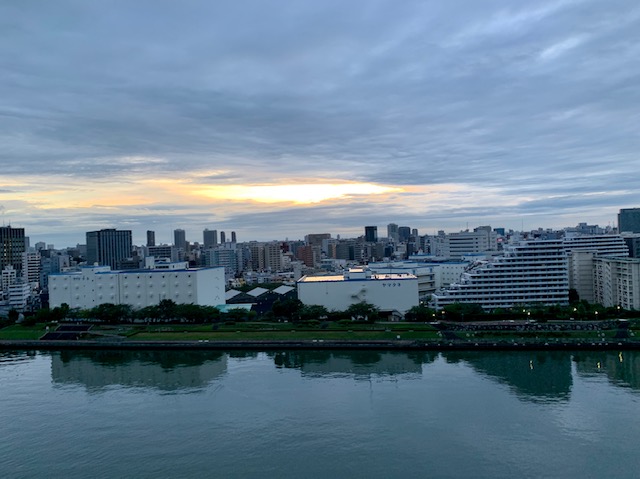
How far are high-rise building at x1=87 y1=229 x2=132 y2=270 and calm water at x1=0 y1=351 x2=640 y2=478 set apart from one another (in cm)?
3713

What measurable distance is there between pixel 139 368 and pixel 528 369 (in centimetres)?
880

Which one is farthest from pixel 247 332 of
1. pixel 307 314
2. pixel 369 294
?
pixel 369 294

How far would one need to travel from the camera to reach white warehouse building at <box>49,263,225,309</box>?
19344 mm

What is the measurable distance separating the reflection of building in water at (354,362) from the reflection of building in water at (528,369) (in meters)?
0.98

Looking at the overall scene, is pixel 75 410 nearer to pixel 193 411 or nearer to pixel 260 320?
pixel 193 411

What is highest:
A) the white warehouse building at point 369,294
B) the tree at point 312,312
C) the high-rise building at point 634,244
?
the high-rise building at point 634,244

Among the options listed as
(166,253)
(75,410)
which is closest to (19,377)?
(75,410)

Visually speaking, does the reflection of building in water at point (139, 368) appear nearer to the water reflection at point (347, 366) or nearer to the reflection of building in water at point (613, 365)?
the water reflection at point (347, 366)

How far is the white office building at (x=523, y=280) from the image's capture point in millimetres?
17734

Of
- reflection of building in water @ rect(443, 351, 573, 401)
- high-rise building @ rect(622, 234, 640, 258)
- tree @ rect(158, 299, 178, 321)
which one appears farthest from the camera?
high-rise building @ rect(622, 234, 640, 258)

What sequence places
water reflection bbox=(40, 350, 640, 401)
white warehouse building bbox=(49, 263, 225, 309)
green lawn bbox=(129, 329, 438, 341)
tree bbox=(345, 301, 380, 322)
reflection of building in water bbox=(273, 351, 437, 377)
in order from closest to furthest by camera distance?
water reflection bbox=(40, 350, 640, 401)
reflection of building in water bbox=(273, 351, 437, 377)
green lawn bbox=(129, 329, 438, 341)
tree bbox=(345, 301, 380, 322)
white warehouse building bbox=(49, 263, 225, 309)

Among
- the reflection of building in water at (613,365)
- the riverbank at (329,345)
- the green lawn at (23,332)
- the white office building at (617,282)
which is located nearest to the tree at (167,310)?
the riverbank at (329,345)

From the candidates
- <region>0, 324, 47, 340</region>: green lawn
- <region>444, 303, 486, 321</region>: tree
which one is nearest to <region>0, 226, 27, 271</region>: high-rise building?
<region>0, 324, 47, 340</region>: green lawn

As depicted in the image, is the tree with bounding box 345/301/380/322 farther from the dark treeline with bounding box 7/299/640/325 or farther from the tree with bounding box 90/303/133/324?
the tree with bounding box 90/303/133/324
